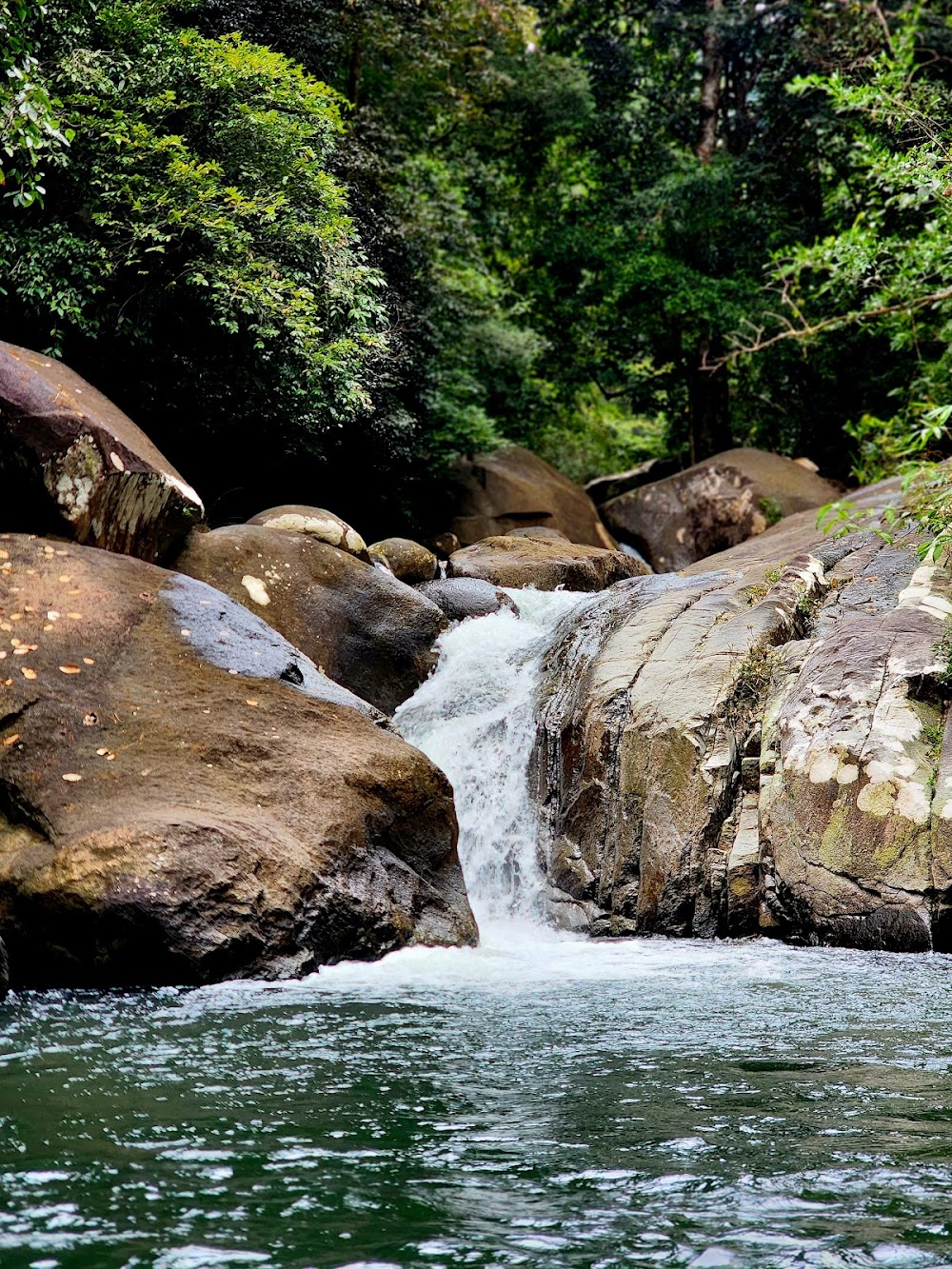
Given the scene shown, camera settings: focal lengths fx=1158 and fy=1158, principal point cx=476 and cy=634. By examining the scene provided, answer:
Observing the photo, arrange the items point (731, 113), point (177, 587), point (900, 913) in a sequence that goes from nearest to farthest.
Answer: point (900, 913) < point (177, 587) < point (731, 113)

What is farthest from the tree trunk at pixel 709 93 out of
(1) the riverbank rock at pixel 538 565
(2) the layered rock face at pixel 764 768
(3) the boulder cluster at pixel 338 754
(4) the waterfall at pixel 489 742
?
(2) the layered rock face at pixel 764 768

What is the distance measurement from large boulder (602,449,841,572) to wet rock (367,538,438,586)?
6449 millimetres

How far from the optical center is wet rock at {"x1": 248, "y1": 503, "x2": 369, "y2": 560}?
1316cm

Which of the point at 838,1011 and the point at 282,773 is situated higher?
the point at 282,773

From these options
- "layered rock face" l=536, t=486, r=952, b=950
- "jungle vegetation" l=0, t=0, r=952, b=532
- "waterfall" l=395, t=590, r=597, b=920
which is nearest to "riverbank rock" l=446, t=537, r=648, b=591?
"waterfall" l=395, t=590, r=597, b=920

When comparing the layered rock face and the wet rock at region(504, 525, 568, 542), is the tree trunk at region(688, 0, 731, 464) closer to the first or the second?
the wet rock at region(504, 525, 568, 542)

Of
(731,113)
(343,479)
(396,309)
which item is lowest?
(343,479)

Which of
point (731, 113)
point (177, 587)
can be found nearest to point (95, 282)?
point (177, 587)

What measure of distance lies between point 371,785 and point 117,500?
3.97 meters

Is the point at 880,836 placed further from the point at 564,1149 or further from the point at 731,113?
the point at 731,113

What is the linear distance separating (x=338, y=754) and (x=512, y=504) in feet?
46.3

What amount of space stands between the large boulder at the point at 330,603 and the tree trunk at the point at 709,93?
50.5ft

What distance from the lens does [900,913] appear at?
7609 mm

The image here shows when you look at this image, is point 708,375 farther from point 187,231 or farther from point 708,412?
point 187,231
